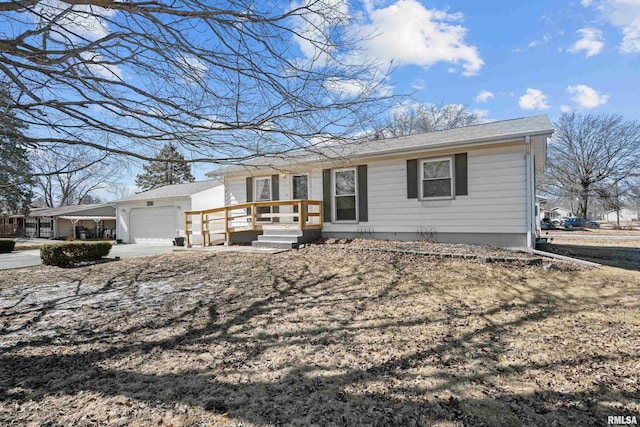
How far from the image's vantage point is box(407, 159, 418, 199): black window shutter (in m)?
9.59

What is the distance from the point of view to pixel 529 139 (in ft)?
25.7

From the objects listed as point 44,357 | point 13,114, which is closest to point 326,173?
point 13,114

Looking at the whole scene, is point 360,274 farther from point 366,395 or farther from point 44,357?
point 44,357

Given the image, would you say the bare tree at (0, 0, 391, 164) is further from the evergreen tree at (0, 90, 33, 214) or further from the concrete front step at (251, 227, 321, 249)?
the concrete front step at (251, 227, 321, 249)

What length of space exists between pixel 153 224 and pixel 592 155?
37.3 metres

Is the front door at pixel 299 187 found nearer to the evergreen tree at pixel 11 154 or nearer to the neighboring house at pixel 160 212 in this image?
the evergreen tree at pixel 11 154

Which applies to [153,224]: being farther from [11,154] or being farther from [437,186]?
[437,186]

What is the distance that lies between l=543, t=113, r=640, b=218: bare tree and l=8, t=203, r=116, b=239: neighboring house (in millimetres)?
40712

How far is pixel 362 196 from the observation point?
10461 mm

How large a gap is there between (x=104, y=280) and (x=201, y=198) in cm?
1116

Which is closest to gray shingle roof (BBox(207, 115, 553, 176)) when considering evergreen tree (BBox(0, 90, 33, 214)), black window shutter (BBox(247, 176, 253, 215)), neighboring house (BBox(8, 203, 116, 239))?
black window shutter (BBox(247, 176, 253, 215))

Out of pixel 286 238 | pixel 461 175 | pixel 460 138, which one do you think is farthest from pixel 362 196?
pixel 460 138

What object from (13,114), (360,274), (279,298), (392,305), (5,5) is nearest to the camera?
(5,5)

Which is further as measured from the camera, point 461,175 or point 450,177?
point 450,177
